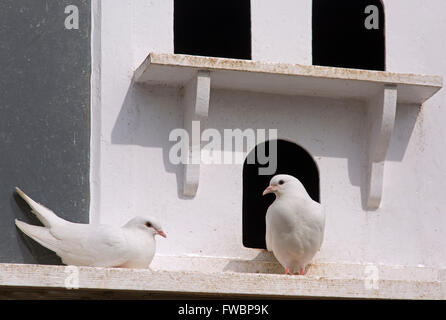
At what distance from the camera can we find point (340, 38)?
38.8 ft

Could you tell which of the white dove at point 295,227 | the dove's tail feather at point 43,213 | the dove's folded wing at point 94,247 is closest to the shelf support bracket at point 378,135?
the white dove at point 295,227

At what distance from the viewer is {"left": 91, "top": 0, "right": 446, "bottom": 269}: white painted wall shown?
30.9ft

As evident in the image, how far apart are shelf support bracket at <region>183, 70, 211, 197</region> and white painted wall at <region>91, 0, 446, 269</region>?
9 centimetres

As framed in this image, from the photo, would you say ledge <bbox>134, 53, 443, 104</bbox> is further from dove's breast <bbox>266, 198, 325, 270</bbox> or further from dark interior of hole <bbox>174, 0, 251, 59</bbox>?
dark interior of hole <bbox>174, 0, 251, 59</bbox>

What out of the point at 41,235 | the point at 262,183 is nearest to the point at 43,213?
the point at 41,235

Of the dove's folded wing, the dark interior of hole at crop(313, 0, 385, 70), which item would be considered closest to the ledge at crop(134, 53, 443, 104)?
the dove's folded wing

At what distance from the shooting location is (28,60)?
9.33 meters

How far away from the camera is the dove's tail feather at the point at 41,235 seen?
350 inches

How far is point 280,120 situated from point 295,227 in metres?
0.87

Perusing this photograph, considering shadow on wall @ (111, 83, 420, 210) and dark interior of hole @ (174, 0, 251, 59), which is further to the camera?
dark interior of hole @ (174, 0, 251, 59)

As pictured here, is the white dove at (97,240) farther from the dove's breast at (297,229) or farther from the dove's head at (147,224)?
the dove's breast at (297,229)

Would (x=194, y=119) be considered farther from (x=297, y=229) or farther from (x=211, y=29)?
(x=211, y=29)
